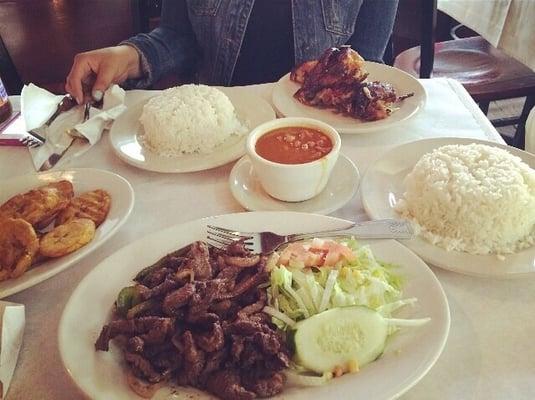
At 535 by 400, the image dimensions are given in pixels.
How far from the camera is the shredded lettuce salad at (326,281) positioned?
1.02 m

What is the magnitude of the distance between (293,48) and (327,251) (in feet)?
5.08

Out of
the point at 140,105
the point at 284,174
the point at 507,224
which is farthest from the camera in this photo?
the point at 140,105

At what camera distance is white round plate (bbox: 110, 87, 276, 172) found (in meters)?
1.54

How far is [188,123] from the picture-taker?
1630mm

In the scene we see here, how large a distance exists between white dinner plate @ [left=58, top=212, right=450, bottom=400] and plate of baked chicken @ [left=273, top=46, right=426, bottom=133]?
60cm

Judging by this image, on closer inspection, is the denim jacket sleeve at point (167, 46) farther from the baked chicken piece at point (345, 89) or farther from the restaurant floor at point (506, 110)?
the restaurant floor at point (506, 110)

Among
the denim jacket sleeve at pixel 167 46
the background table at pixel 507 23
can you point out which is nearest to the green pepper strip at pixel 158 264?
the denim jacket sleeve at pixel 167 46

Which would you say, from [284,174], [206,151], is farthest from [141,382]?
[206,151]

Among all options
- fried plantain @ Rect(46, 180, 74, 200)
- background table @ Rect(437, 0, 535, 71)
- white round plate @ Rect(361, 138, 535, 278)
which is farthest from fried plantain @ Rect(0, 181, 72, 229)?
background table @ Rect(437, 0, 535, 71)

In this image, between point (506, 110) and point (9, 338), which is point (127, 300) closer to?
point (9, 338)

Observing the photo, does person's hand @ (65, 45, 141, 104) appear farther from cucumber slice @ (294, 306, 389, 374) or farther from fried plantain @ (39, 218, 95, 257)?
cucumber slice @ (294, 306, 389, 374)

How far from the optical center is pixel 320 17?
90.8 inches

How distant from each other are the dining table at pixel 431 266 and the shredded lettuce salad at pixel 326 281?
0.51 feet

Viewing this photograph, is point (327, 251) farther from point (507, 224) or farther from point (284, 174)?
point (507, 224)
